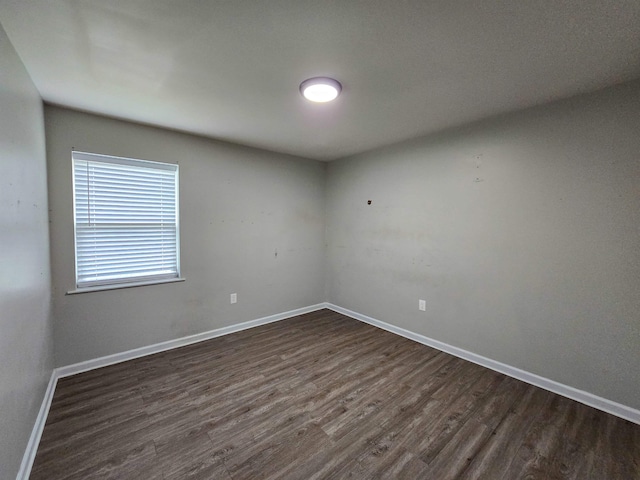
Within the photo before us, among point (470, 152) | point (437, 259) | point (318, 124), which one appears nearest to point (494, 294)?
point (437, 259)

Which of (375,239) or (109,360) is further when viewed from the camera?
(375,239)

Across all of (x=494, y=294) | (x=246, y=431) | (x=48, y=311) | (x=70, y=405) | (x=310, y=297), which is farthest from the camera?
(x=310, y=297)

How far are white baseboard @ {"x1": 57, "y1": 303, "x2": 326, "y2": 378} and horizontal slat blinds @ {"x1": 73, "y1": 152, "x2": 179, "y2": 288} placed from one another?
73cm

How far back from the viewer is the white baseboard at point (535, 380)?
6.49 ft

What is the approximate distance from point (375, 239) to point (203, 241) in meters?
2.24

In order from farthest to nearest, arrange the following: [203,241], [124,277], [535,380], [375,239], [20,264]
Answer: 1. [375,239]
2. [203,241]
3. [124,277]
4. [535,380]
5. [20,264]

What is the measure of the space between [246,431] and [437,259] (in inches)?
97.2

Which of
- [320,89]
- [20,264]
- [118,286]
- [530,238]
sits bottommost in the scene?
[118,286]

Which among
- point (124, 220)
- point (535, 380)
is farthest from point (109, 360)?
point (535, 380)

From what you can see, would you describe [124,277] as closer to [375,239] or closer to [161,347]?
[161,347]

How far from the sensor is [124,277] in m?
2.76

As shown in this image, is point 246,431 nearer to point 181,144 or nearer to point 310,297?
point 310,297

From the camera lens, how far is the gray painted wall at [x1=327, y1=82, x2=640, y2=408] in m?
1.98

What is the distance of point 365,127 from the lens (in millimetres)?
2846
